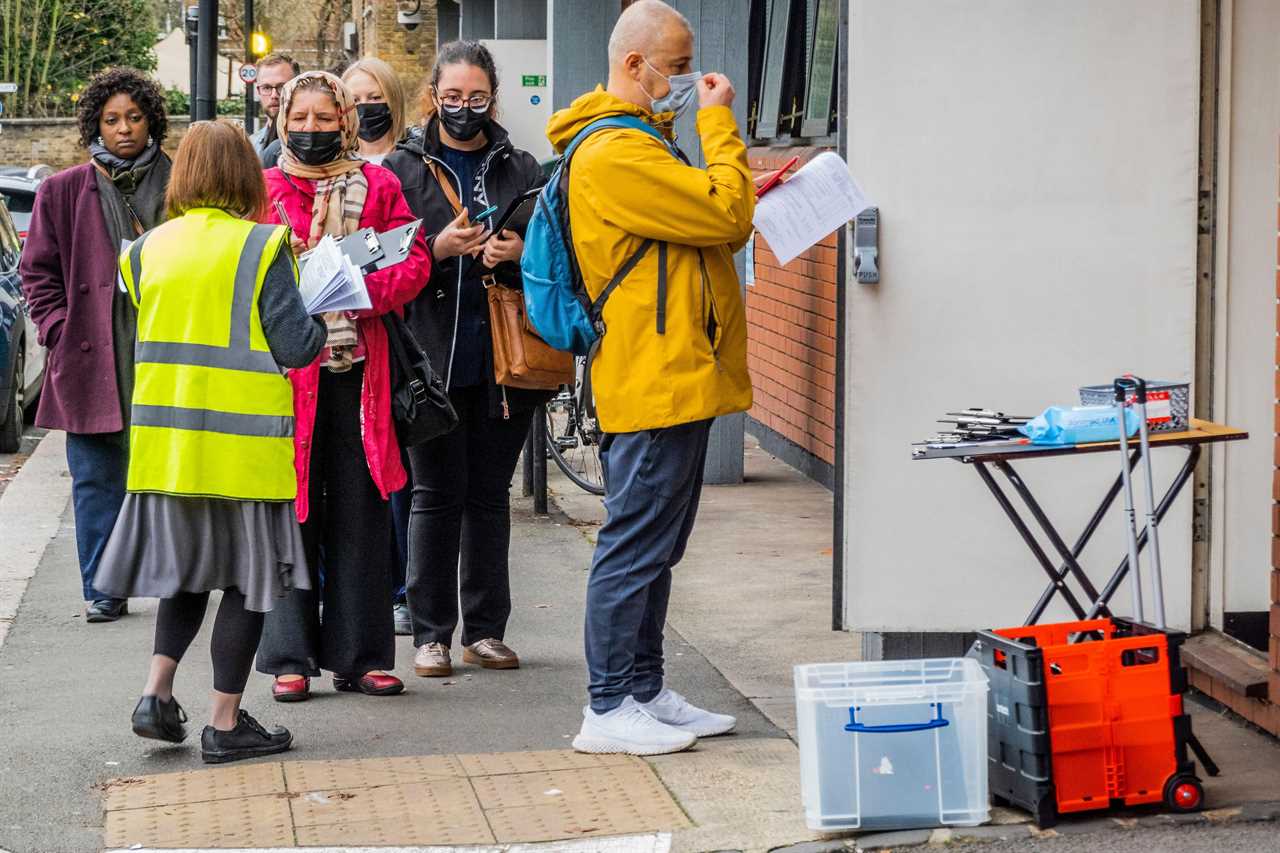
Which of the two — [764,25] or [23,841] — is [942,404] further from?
[764,25]

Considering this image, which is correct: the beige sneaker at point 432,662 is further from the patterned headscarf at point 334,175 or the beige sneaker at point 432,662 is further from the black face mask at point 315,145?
the black face mask at point 315,145

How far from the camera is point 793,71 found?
11023mm

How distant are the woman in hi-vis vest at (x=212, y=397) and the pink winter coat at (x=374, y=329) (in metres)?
0.55

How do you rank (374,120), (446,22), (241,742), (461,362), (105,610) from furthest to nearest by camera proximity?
1. (446,22)
2. (105,610)
3. (374,120)
4. (461,362)
5. (241,742)

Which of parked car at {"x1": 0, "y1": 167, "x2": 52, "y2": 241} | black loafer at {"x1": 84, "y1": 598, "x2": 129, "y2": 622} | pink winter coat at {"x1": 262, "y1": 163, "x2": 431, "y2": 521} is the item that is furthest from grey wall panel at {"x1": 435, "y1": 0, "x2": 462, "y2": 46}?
pink winter coat at {"x1": 262, "y1": 163, "x2": 431, "y2": 521}

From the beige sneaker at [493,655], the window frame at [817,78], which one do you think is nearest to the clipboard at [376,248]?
the beige sneaker at [493,655]

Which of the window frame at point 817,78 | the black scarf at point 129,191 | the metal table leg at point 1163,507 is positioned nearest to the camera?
the metal table leg at point 1163,507

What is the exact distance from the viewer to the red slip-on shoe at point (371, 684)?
6.09 metres

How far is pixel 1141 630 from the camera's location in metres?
4.66

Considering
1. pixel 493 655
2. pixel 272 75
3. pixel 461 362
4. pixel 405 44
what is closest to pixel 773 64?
pixel 272 75

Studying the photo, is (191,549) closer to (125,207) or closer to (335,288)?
(335,288)

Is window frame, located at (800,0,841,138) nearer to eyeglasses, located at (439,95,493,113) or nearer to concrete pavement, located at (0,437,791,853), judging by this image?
concrete pavement, located at (0,437,791,853)

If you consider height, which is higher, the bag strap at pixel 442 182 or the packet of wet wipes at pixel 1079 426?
the bag strap at pixel 442 182

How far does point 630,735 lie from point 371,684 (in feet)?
3.80
